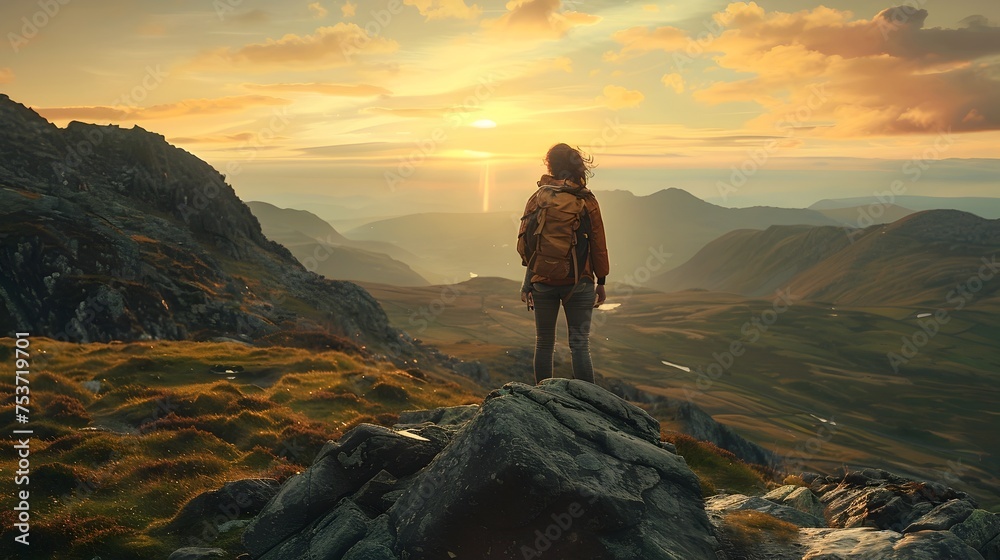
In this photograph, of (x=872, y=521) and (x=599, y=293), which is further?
(x=599, y=293)

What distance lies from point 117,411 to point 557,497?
18.4 meters

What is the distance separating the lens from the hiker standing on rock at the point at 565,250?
12.4m

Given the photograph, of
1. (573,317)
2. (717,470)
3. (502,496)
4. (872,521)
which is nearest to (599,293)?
(573,317)

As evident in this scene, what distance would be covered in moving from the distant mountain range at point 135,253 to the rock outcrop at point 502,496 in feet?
122

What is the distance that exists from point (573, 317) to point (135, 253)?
183 feet

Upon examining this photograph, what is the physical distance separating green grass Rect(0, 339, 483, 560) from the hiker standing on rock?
7.24 meters

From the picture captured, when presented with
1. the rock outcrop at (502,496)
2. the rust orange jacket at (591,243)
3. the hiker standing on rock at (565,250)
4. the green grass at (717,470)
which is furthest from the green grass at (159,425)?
the green grass at (717,470)

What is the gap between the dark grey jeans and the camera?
1281cm

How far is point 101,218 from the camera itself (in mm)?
63156

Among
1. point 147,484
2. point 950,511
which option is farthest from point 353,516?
point 950,511

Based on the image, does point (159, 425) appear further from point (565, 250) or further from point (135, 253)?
point (135, 253)

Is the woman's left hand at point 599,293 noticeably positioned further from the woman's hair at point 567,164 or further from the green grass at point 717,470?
the green grass at point 717,470

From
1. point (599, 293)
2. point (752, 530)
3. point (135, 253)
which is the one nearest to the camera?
point (752, 530)

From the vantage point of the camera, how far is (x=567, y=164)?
503 inches
